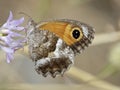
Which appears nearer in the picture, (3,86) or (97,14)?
(3,86)

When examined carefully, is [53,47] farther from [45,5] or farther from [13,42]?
[45,5]

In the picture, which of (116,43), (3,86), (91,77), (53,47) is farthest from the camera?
(116,43)

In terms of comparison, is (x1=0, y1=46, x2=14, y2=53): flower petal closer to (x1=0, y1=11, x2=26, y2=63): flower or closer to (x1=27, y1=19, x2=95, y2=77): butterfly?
(x1=0, y1=11, x2=26, y2=63): flower

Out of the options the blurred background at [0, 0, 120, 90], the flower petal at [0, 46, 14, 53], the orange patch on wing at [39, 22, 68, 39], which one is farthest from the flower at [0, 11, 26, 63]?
the blurred background at [0, 0, 120, 90]

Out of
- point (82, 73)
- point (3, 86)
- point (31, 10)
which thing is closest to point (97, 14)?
point (31, 10)

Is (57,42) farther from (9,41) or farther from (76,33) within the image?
(9,41)

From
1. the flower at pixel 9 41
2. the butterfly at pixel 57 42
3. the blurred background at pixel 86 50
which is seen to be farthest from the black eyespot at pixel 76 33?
the blurred background at pixel 86 50

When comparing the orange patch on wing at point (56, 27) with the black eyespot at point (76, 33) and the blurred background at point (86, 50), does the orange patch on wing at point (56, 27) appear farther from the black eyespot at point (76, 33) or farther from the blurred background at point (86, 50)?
the blurred background at point (86, 50)
